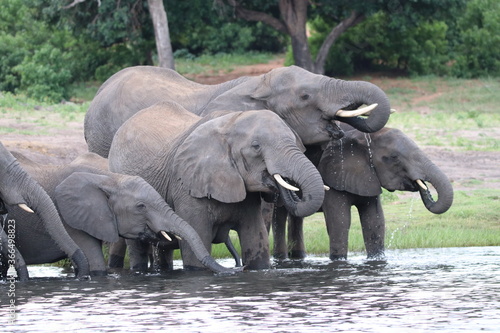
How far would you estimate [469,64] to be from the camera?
121ft

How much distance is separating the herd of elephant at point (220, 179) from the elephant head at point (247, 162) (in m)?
0.01

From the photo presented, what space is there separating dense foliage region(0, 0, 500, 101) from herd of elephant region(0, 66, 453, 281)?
17414 mm

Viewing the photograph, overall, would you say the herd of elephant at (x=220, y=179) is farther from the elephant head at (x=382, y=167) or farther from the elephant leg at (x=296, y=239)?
the elephant leg at (x=296, y=239)

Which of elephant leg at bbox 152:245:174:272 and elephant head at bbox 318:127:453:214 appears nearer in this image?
elephant leg at bbox 152:245:174:272

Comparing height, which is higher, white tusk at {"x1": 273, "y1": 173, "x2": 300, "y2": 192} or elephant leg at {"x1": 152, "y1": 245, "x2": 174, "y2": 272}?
white tusk at {"x1": 273, "y1": 173, "x2": 300, "y2": 192}

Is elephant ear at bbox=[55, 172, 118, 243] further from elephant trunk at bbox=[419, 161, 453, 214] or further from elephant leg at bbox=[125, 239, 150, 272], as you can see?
elephant trunk at bbox=[419, 161, 453, 214]

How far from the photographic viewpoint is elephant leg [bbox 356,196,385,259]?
42.2ft

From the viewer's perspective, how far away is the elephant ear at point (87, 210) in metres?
11.2

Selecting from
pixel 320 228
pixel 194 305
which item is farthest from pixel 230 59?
pixel 194 305

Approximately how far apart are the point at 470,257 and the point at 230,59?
1090 inches

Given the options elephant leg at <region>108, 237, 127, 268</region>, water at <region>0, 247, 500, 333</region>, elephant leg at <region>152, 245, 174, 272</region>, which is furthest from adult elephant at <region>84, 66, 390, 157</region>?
elephant leg at <region>108, 237, 127, 268</region>

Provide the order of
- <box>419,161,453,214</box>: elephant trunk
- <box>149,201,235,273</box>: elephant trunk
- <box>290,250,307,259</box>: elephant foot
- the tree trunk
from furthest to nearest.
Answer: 1. the tree trunk
2. <box>290,250,307,259</box>: elephant foot
3. <box>419,161,453,214</box>: elephant trunk
4. <box>149,201,235,273</box>: elephant trunk

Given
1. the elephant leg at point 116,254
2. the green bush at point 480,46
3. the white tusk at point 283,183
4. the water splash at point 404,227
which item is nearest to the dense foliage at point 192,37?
the green bush at point 480,46

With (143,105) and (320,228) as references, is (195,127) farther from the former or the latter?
(320,228)
